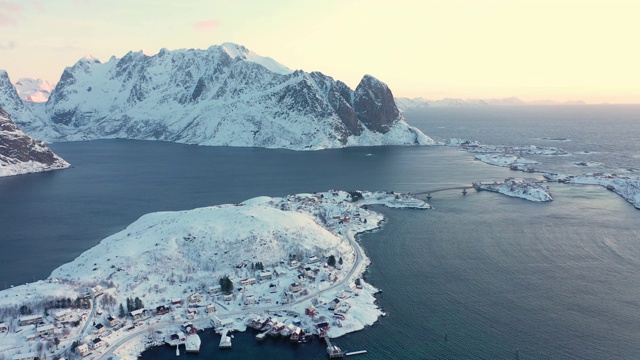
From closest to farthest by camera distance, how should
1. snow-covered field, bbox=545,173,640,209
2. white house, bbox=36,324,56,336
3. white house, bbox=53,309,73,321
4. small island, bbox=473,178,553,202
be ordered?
1. white house, bbox=36,324,56,336
2. white house, bbox=53,309,73,321
3. snow-covered field, bbox=545,173,640,209
4. small island, bbox=473,178,553,202

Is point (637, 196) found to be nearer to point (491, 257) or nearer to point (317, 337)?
point (491, 257)

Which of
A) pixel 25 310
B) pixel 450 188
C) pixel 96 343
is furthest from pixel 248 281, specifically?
pixel 450 188

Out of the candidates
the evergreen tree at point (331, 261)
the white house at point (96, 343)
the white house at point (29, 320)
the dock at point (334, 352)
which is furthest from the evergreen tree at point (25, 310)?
the evergreen tree at point (331, 261)

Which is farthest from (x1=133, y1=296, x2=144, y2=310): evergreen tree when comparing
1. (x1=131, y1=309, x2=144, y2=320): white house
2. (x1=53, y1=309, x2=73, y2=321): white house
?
(x1=53, y1=309, x2=73, y2=321): white house

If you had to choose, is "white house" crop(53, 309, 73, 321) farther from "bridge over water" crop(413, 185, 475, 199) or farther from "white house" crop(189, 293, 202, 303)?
"bridge over water" crop(413, 185, 475, 199)

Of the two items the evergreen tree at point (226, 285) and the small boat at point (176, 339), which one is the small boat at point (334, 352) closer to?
the small boat at point (176, 339)

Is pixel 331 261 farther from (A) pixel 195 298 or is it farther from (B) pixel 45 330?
(B) pixel 45 330
